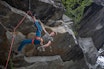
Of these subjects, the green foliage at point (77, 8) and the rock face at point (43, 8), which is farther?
the green foliage at point (77, 8)

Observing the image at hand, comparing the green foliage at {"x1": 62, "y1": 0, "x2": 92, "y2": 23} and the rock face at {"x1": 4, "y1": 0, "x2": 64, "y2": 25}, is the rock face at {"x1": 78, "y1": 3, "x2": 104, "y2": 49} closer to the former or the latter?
the green foliage at {"x1": 62, "y1": 0, "x2": 92, "y2": 23}

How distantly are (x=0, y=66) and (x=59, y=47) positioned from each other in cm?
388

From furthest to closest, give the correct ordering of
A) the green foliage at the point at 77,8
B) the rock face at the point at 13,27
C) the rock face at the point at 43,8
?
1. the green foliage at the point at 77,8
2. the rock face at the point at 43,8
3. the rock face at the point at 13,27

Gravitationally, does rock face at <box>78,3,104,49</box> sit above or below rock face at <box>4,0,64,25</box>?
below

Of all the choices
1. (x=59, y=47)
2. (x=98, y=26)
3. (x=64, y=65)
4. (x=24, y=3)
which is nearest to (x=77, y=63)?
(x=64, y=65)

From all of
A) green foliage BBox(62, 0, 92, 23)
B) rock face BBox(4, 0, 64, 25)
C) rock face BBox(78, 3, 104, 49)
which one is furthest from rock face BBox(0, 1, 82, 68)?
rock face BBox(78, 3, 104, 49)

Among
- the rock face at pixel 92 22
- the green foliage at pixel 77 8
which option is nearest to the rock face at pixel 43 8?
the green foliage at pixel 77 8

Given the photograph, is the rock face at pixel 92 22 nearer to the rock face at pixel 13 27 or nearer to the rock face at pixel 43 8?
the rock face at pixel 43 8

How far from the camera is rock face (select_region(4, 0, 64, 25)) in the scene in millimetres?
11417

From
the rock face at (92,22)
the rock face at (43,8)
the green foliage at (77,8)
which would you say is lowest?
the rock face at (92,22)

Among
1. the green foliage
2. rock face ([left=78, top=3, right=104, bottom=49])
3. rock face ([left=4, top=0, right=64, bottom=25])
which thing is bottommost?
rock face ([left=78, top=3, right=104, bottom=49])

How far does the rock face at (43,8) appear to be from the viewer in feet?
37.5

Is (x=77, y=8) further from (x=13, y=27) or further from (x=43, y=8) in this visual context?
(x=13, y=27)

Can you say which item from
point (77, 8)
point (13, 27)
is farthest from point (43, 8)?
point (77, 8)
